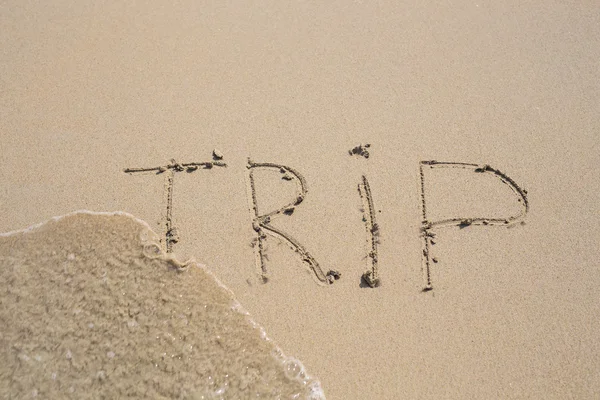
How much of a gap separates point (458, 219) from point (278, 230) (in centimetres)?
104

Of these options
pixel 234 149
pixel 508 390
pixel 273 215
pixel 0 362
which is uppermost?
pixel 234 149

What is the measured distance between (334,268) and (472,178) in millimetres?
1084

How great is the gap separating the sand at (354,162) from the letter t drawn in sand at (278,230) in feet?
0.04

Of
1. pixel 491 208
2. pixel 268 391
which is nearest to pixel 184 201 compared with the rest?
pixel 268 391

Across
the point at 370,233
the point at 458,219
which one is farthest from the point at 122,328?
the point at 458,219

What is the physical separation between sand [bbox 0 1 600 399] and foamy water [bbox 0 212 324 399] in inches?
4.8

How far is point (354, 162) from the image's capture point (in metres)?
3.24

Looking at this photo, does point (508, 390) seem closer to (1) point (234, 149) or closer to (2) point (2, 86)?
(1) point (234, 149)

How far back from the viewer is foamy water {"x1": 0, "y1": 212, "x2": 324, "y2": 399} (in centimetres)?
237

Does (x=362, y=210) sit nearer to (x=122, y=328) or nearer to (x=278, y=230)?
(x=278, y=230)

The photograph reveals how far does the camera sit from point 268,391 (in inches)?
93.9

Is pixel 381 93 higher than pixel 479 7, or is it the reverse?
pixel 479 7

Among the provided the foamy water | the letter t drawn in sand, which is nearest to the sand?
the letter t drawn in sand

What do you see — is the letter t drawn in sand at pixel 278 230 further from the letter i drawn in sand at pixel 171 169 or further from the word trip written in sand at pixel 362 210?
the letter i drawn in sand at pixel 171 169
